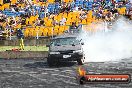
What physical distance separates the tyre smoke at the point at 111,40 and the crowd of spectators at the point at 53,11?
177 cm

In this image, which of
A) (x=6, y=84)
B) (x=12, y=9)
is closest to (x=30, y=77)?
(x=6, y=84)

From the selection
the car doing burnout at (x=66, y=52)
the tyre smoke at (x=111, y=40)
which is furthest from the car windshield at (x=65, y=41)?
the tyre smoke at (x=111, y=40)

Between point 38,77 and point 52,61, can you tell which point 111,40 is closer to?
point 52,61

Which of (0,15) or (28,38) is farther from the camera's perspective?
(0,15)

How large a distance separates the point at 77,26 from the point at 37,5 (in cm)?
755

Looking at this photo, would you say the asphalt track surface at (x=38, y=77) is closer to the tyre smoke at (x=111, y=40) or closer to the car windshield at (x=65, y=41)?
the car windshield at (x=65, y=41)

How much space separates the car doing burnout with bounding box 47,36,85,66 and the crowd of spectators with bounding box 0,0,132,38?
11111mm

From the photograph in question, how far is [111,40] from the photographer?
33625mm

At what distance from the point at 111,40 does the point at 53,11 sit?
25.8 feet

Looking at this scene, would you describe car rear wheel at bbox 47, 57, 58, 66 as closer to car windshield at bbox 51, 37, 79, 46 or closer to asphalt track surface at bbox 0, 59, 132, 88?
asphalt track surface at bbox 0, 59, 132, 88

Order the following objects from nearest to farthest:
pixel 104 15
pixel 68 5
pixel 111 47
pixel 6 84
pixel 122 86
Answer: pixel 122 86
pixel 6 84
pixel 111 47
pixel 104 15
pixel 68 5

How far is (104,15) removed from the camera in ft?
121

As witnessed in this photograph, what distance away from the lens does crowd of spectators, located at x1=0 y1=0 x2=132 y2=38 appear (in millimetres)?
36344

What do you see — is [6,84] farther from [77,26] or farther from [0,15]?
[0,15]
